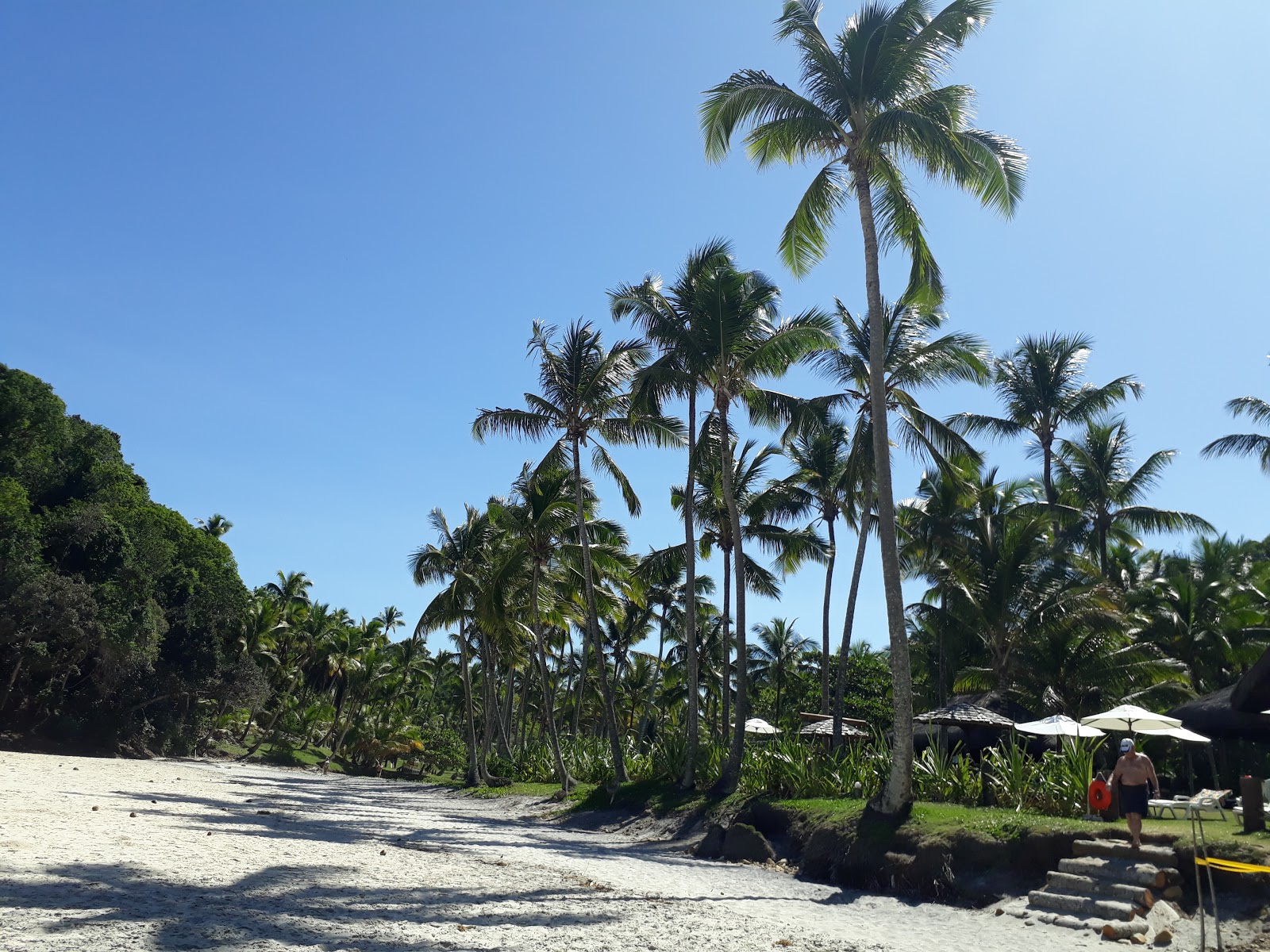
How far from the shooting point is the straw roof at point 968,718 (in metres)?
18.6

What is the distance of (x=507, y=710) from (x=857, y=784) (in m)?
36.7

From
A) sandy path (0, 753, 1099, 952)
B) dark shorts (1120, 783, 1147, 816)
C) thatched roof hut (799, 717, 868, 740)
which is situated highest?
thatched roof hut (799, 717, 868, 740)

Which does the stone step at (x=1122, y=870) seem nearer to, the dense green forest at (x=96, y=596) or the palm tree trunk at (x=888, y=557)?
the palm tree trunk at (x=888, y=557)

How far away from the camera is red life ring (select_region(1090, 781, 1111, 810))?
37.1 ft

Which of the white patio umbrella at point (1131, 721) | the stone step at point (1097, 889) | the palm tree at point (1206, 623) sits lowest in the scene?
the stone step at point (1097, 889)

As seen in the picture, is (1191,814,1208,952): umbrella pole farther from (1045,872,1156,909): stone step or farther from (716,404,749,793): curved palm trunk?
(716,404,749,793): curved palm trunk

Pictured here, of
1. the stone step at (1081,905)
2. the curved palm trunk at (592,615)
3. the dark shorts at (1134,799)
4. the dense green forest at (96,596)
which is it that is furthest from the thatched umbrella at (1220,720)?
the dense green forest at (96,596)

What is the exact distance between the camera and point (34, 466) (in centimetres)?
3397

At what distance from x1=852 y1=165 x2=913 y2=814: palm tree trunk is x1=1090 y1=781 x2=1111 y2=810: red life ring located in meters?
2.87

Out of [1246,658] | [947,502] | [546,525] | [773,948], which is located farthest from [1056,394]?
[773,948]

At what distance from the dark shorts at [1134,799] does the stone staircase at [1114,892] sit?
40 cm

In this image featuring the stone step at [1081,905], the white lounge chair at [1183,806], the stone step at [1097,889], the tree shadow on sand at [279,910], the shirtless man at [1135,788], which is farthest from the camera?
the white lounge chair at [1183,806]

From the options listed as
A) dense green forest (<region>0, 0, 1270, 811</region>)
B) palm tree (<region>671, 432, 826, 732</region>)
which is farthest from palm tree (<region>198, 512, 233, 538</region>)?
palm tree (<region>671, 432, 826, 732</region>)

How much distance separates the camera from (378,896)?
30.6 feet
